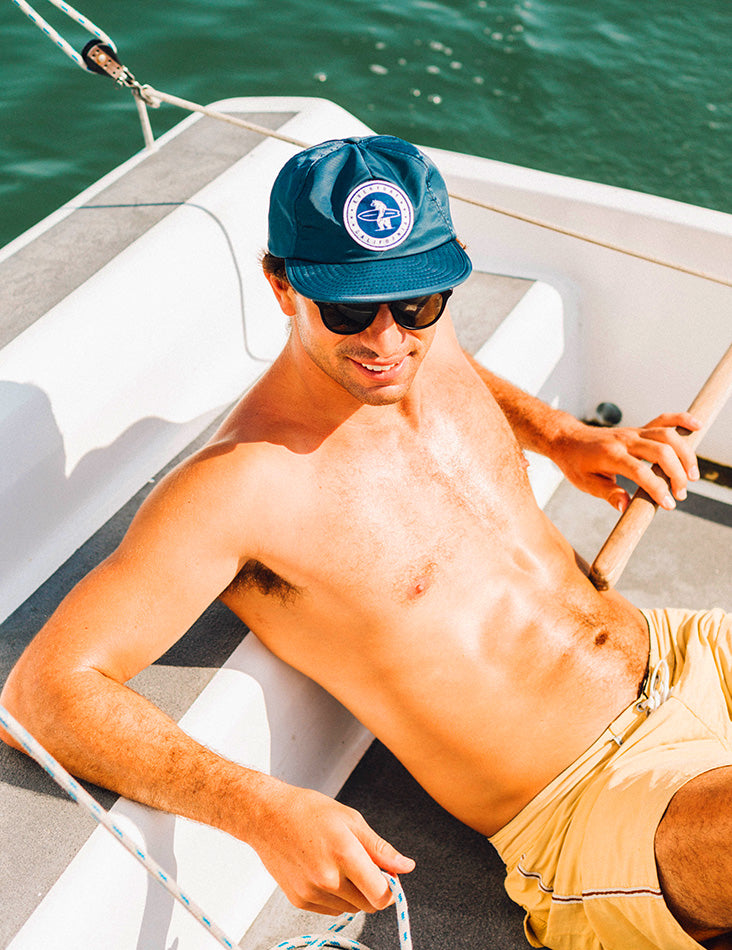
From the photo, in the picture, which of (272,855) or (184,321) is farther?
(184,321)

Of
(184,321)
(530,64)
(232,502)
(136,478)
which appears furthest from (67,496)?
(530,64)

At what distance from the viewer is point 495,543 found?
161cm

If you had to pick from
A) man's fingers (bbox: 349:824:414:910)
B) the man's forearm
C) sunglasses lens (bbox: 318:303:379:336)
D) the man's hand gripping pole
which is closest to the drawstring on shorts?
the man's hand gripping pole

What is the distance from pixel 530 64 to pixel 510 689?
4267 millimetres

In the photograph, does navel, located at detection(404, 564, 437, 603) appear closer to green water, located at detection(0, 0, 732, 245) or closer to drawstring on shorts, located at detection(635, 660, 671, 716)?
drawstring on shorts, located at detection(635, 660, 671, 716)

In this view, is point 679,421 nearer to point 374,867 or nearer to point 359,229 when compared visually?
point 359,229

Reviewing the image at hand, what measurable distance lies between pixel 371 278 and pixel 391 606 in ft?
1.74

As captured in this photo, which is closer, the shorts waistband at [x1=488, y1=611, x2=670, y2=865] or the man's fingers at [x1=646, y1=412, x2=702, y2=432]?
the shorts waistband at [x1=488, y1=611, x2=670, y2=865]

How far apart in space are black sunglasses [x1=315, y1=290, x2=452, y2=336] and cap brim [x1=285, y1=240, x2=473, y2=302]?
0.06ft

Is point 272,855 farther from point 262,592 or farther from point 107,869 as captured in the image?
point 262,592

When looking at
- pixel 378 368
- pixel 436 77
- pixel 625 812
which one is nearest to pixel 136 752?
pixel 378 368

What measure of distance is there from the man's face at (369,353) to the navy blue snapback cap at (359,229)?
0.07 metres

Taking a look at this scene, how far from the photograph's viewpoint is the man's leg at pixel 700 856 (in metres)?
1.28

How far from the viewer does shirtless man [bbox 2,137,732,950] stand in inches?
50.2
